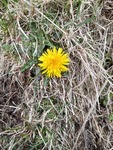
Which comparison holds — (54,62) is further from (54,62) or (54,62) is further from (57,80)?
(57,80)

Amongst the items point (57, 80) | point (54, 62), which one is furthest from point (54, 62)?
point (57, 80)

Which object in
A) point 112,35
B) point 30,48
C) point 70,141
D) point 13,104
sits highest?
point 30,48

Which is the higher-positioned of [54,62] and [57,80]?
[54,62]

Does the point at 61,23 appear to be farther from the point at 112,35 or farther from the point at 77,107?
the point at 77,107

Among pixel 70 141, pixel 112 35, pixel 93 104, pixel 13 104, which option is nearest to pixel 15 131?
pixel 13 104
